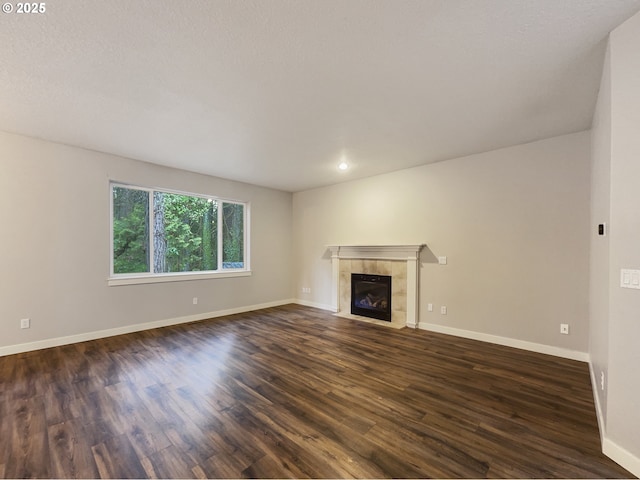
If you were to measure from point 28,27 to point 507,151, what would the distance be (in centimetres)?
480

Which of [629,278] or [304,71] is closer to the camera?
[629,278]

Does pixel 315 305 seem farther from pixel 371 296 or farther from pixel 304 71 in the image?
pixel 304 71

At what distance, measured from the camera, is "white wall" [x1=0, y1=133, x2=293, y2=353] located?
11.0 ft

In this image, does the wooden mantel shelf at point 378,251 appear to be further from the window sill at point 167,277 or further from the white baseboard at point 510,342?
the window sill at point 167,277

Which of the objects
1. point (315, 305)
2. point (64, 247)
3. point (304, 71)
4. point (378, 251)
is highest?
point (304, 71)

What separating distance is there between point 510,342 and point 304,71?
4.04m

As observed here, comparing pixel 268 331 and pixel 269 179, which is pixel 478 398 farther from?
pixel 269 179

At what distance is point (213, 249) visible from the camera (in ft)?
17.8

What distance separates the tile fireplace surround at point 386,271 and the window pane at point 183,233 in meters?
2.42

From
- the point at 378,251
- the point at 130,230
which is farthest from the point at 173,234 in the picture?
the point at 378,251

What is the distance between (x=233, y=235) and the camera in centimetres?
572

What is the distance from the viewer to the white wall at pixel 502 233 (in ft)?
10.7

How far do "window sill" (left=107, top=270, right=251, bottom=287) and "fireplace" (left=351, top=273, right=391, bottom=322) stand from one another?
7.47 feet

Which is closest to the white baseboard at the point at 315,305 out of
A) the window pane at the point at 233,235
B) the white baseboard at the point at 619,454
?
the window pane at the point at 233,235
